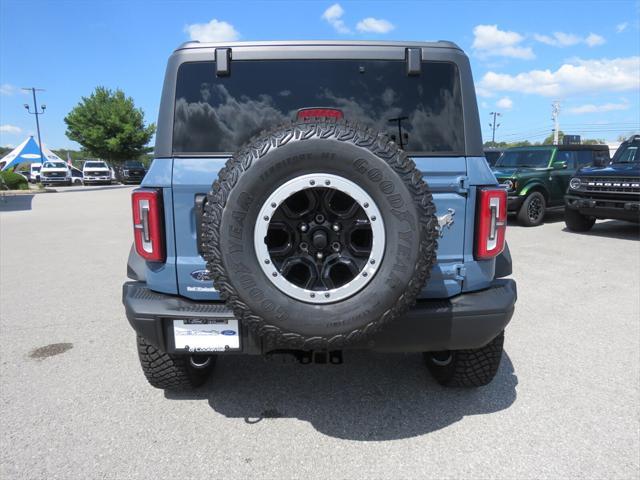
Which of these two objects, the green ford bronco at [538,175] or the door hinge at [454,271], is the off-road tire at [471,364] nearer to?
the door hinge at [454,271]

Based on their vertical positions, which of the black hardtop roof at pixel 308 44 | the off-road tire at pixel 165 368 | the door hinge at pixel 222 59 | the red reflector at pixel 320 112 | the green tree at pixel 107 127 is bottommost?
the off-road tire at pixel 165 368

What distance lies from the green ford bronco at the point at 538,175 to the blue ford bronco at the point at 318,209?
7785 mm

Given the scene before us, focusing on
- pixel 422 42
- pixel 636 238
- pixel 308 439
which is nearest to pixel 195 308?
pixel 308 439

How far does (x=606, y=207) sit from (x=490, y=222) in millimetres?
7093

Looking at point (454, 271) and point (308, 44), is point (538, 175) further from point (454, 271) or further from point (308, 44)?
point (308, 44)

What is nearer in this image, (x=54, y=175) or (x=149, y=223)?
(x=149, y=223)

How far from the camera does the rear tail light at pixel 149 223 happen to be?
2275 millimetres

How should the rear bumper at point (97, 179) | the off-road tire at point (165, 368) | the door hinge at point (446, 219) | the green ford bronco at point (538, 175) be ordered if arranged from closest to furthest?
the door hinge at point (446, 219) < the off-road tire at point (165, 368) < the green ford bronco at point (538, 175) < the rear bumper at point (97, 179)

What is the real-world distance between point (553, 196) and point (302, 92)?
30.6ft

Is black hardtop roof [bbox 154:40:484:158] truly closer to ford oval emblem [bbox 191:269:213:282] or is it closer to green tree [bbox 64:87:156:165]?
ford oval emblem [bbox 191:269:213:282]

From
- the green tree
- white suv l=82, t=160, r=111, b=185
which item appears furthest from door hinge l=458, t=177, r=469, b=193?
the green tree

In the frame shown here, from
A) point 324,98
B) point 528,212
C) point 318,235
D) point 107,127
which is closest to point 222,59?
point 324,98

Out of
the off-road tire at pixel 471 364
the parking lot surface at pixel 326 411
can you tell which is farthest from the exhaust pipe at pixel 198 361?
the off-road tire at pixel 471 364

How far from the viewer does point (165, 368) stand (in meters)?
2.74
